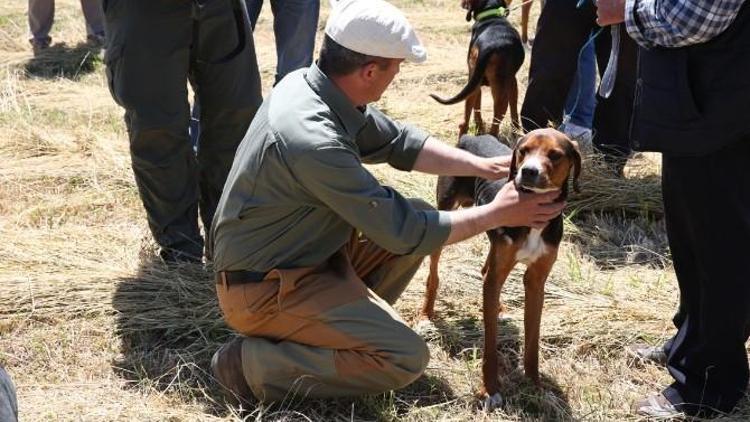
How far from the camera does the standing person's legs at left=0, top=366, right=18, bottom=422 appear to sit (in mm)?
2775

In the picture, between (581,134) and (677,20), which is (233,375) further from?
(581,134)

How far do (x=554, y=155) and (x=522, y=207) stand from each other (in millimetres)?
225

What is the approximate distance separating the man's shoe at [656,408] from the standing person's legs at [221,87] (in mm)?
2443

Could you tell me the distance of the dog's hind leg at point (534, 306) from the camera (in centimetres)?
382

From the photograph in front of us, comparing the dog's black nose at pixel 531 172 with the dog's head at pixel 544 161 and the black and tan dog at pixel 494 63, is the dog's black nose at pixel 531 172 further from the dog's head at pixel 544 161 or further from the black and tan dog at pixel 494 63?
the black and tan dog at pixel 494 63

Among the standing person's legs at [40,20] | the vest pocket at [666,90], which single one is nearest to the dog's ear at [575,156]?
the vest pocket at [666,90]

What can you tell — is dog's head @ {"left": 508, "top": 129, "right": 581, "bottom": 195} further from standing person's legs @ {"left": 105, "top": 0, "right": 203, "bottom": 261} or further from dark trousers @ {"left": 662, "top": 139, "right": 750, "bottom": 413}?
standing person's legs @ {"left": 105, "top": 0, "right": 203, "bottom": 261}

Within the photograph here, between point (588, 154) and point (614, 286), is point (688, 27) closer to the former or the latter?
point (614, 286)

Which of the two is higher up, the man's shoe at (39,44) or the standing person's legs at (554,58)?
the standing person's legs at (554,58)

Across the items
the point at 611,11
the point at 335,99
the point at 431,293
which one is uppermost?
the point at 611,11

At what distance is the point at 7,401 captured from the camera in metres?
2.87

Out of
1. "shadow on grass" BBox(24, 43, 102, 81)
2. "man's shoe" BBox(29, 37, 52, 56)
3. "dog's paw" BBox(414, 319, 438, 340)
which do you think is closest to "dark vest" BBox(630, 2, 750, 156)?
"dog's paw" BBox(414, 319, 438, 340)

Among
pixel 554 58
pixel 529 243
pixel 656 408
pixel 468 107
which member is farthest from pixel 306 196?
pixel 468 107

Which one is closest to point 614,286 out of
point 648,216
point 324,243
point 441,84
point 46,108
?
point 648,216
